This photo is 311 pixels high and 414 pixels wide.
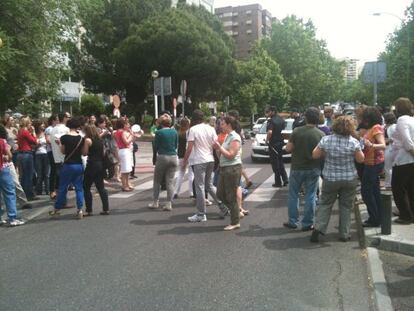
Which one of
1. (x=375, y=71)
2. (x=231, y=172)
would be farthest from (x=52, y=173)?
(x=375, y=71)

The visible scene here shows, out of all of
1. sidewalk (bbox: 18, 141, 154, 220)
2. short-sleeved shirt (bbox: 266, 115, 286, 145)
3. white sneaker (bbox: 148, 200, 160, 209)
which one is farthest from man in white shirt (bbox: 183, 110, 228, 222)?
short-sleeved shirt (bbox: 266, 115, 286, 145)

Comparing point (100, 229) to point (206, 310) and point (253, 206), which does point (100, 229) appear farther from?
point (206, 310)

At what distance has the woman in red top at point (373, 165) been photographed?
7.50 metres

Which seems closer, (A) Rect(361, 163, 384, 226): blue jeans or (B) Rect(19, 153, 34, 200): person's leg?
Result: (A) Rect(361, 163, 384, 226): blue jeans

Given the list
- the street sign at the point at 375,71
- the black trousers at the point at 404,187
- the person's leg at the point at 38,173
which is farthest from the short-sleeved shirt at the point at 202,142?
the street sign at the point at 375,71

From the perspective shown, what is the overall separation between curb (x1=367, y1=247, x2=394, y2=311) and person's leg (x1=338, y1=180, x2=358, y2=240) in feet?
1.56

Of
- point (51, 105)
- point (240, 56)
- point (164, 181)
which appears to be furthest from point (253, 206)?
point (240, 56)

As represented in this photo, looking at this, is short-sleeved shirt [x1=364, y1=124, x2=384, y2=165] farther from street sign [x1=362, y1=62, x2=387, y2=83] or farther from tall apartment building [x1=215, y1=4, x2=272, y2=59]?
tall apartment building [x1=215, y1=4, x2=272, y2=59]

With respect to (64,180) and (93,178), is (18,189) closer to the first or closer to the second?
(64,180)

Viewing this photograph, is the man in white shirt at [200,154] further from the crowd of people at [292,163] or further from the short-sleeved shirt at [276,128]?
the short-sleeved shirt at [276,128]

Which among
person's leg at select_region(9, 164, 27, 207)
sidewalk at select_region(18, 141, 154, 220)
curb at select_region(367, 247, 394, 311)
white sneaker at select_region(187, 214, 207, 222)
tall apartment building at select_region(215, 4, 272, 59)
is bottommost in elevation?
sidewalk at select_region(18, 141, 154, 220)

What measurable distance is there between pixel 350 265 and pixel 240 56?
125 m

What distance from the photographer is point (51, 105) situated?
866 inches

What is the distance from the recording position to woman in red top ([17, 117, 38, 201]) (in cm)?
1053
